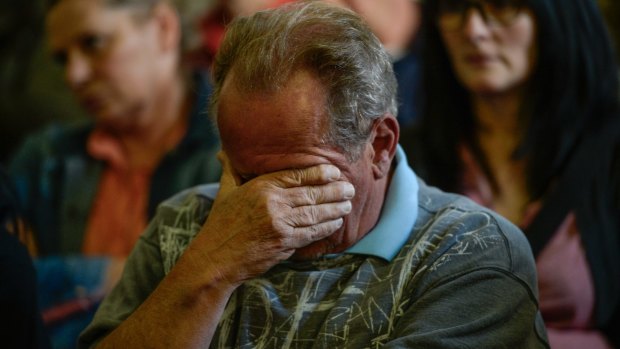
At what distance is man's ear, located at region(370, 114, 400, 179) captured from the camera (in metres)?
1.45

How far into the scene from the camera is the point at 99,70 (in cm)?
281

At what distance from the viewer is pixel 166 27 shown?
2.90 metres

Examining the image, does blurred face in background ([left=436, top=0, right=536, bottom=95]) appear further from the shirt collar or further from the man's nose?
the man's nose

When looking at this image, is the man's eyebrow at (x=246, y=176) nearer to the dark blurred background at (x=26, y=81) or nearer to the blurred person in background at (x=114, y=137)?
the blurred person in background at (x=114, y=137)

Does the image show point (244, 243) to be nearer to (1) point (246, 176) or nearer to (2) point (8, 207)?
(1) point (246, 176)

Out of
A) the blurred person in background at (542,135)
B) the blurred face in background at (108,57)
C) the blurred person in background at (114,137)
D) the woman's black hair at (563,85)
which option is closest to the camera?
the blurred person in background at (542,135)

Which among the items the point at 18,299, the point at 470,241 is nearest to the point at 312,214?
the point at 470,241

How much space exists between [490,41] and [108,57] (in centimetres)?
121

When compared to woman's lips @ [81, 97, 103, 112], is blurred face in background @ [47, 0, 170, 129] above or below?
above

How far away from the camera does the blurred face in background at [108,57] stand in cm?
279

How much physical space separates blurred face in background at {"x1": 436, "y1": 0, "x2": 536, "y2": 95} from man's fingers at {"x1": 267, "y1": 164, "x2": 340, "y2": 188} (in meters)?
0.90

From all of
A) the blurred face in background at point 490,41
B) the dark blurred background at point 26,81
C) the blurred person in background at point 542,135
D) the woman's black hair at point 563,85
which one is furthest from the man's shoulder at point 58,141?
the woman's black hair at point 563,85

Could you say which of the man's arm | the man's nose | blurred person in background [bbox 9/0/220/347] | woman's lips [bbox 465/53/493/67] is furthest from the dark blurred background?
the man's arm

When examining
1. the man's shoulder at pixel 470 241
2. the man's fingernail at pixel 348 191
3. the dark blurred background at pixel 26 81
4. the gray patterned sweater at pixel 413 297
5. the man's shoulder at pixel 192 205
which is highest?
the man's fingernail at pixel 348 191
